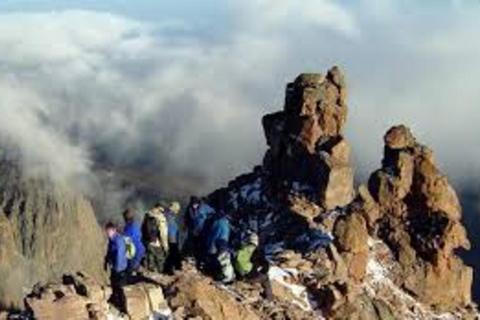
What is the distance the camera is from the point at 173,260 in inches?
1871

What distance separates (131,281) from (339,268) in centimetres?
1719

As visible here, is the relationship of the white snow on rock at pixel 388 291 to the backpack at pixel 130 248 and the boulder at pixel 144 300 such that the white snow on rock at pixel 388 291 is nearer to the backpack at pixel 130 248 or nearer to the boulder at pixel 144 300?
the backpack at pixel 130 248

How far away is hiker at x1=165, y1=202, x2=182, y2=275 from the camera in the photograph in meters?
46.8

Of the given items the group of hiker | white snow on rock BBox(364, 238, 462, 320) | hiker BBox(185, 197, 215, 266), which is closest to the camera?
the group of hiker

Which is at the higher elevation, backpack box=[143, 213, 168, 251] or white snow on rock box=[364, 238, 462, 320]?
backpack box=[143, 213, 168, 251]

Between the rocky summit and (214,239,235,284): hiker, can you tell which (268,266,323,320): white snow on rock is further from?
(214,239,235,284): hiker

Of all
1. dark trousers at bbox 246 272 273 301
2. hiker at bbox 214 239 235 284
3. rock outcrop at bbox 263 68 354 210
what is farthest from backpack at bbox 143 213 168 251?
rock outcrop at bbox 263 68 354 210

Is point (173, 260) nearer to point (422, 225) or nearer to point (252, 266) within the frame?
point (252, 266)

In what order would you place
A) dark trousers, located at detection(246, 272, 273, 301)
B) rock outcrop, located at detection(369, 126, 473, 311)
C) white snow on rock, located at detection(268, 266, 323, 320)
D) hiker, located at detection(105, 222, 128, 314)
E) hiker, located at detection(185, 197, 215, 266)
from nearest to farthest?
hiker, located at detection(105, 222, 128, 314) → hiker, located at detection(185, 197, 215, 266) → dark trousers, located at detection(246, 272, 273, 301) → white snow on rock, located at detection(268, 266, 323, 320) → rock outcrop, located at detection(369, 126, 473, 311)

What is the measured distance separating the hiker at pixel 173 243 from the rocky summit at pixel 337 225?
831mm

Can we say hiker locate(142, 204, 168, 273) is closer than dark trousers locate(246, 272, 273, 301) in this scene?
Yes

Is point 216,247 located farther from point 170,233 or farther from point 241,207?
point 241,207

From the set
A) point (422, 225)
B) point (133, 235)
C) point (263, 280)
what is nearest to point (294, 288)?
point (263, 280)

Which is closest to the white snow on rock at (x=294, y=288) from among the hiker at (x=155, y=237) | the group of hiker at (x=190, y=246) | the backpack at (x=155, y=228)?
the group of hiker at (x=190, y=246)
